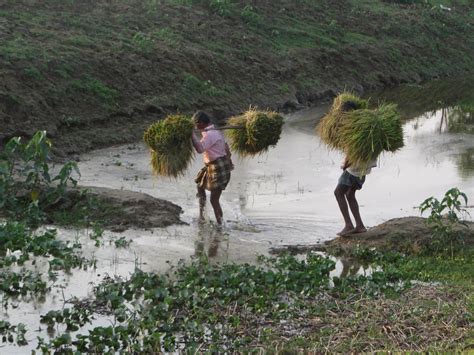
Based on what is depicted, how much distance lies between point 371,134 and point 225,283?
9.25 ft

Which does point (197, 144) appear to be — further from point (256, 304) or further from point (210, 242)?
point (256, 304)

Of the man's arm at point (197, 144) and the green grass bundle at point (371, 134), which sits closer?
the green grass bundle at point (371, 134)

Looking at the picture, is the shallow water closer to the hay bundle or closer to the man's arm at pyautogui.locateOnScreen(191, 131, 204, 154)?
the man's arm at pyautogui.locateOnScreen(191, 131, 204, 154)

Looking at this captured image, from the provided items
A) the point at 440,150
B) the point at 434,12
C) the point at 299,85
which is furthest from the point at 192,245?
the point at 434,12

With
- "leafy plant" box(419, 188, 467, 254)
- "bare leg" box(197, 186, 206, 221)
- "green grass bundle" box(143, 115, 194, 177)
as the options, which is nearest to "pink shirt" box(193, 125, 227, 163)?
"green grass bundle" box(143, 115, 194, 177)

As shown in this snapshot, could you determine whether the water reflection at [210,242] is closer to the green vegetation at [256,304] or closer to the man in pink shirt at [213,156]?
the man in pink shirt at [213,156]

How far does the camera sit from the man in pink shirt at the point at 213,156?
10461 millimetres

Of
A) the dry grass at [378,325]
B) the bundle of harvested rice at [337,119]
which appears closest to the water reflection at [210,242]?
the bundle of harvested rice at [337,119]

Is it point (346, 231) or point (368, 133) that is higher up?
point (368, 133)

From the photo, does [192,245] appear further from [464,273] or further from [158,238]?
[464,273]

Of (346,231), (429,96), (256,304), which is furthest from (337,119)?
(429,96)

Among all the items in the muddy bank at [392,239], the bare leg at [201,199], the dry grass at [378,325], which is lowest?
the dry grass at [378,325]

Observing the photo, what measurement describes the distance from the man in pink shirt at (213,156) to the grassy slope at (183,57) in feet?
13.7

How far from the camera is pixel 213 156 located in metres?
10.5
